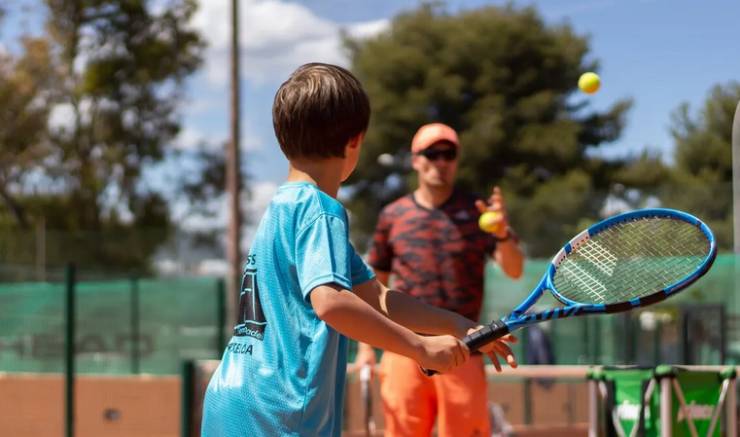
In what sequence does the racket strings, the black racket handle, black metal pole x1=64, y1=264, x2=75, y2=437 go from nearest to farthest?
the black racket handle < the racket strings < black metal pole x1=64, y1=264, x2=75, y2=437

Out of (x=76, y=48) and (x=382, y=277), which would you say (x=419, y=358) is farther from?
(x=76, y=48)

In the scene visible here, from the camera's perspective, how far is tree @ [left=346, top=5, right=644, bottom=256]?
3075 centimetres

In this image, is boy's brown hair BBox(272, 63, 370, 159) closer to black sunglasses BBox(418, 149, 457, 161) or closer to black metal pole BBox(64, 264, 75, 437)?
black sunglasses BBox(418, 149, 457, 161)

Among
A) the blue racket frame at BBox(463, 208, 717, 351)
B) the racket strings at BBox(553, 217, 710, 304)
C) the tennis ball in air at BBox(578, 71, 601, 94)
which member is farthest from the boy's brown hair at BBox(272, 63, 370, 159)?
the tennis ball in air at BBox(578, 71, 601, 94)

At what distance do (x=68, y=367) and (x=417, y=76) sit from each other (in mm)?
25444

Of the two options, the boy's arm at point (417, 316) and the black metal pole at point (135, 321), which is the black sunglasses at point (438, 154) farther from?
the black metal pole at point (135, 321)

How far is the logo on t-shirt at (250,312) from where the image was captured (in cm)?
250

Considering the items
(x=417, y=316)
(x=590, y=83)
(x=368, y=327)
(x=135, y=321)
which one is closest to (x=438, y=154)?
(x=590, y=83)

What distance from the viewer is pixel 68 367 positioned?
8.07 m

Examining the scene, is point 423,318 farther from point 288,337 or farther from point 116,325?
point 116,325

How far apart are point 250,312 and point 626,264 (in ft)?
3.98

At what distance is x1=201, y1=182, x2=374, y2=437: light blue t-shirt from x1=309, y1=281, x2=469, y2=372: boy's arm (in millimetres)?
52

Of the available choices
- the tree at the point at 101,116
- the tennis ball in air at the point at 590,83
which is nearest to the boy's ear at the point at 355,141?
the tennis ball in air at the point at 590,83

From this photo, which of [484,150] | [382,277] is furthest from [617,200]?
[484,150]
